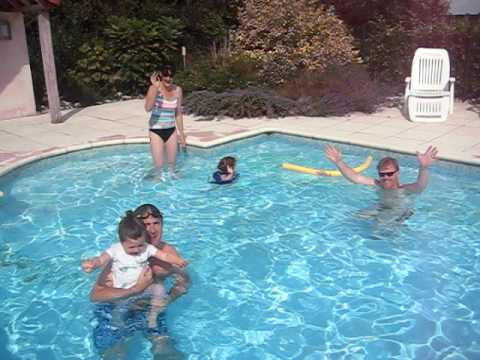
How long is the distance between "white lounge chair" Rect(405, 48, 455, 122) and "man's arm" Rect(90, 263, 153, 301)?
24.9 ft

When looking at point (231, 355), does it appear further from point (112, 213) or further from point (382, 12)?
point (382, 12)

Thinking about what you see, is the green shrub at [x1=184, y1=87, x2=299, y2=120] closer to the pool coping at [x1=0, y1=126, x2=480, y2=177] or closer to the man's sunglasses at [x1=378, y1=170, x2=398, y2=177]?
the pool coping at [x1=0, y1=126, x2=480, y2=177]

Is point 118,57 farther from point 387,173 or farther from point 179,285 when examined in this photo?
point 179,285

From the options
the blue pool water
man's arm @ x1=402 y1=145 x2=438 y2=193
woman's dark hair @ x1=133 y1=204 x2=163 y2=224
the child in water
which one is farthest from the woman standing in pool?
man's arm @ x1=402 y1=145 x2=438 y2=193

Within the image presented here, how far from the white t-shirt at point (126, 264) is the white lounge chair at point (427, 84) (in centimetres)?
764

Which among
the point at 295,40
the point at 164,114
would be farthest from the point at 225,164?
the point at 295,40

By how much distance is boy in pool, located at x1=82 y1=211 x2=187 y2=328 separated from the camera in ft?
12.6

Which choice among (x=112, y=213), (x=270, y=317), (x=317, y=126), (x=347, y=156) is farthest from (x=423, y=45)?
(x=270, y=317)

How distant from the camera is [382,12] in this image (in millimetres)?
15180

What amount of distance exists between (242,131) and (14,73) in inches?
207

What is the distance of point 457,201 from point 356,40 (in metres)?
8.63

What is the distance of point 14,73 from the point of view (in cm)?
1139

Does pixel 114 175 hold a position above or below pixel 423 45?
Result: below

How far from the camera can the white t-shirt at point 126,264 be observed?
3973mm
